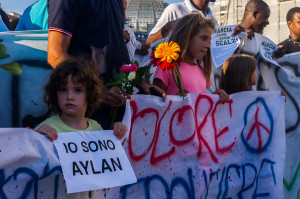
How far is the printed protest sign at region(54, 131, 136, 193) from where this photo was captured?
2.08 m

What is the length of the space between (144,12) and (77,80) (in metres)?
73.3

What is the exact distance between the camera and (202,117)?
3154 mm

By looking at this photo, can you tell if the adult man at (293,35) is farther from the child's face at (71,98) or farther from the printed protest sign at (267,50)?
the child's face at (71,98)

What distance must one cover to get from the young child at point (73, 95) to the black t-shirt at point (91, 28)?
0.17 metres

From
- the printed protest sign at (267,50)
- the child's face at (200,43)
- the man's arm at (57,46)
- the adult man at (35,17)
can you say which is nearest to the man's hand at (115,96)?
the man's arm at (57,46)

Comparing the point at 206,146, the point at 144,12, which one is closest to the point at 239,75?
the point at 206,146

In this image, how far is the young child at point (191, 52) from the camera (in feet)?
10.9

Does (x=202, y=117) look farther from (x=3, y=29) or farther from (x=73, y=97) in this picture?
(x=3, y=29)

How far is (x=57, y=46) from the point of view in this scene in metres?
2.52

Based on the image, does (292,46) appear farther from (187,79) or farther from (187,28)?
(187,79)

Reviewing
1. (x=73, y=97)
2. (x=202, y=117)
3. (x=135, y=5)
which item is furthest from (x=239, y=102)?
(x=135, y=5)

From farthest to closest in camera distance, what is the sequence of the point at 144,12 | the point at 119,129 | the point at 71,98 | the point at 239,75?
1. the point at 144,12
2. the point at 239,75
3. the point at 119,129
4. the point at 71,98

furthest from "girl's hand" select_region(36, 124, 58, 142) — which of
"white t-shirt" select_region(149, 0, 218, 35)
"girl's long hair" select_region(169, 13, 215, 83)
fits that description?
"white t-shirt" select_region(149, 0, 218, 35)

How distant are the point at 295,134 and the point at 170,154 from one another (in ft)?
6.27
